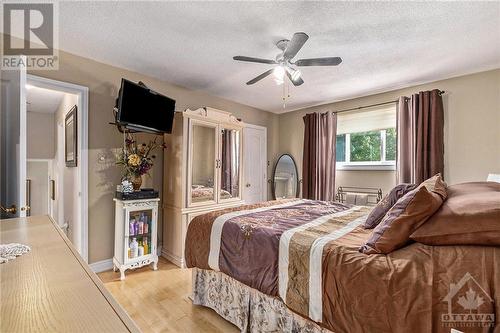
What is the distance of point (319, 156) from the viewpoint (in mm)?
4312

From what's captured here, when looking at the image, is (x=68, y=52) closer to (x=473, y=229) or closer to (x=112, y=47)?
(x=112, y=47)

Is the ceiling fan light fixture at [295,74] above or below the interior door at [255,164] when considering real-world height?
above

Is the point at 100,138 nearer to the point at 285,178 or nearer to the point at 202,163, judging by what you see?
the point at 202,163

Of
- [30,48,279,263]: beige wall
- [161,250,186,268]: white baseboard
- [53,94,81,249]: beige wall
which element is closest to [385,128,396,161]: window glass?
[161,250,186,268]: white baseboard

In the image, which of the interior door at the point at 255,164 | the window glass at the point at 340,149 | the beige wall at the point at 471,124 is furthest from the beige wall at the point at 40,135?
the beige wall at the point at 471,124

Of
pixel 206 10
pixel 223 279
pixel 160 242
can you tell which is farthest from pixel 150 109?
pixel 223 279

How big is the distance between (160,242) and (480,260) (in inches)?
131

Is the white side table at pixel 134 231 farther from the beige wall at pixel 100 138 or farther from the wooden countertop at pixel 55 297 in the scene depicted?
the wooden countertop at pixel 55 297

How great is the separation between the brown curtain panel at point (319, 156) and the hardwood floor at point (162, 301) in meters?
2.60

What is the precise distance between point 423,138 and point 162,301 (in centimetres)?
372

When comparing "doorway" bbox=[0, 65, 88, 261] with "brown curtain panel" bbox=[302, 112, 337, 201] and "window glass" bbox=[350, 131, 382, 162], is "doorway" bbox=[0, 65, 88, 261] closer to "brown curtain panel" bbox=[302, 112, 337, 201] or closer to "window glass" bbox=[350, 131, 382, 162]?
"brown curtain panel" bbox=[302, 112, 337, 201]

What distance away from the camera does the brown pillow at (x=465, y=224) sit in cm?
103

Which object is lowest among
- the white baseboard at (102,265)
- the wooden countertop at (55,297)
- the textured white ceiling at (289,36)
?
the white baseboard at (102,265)

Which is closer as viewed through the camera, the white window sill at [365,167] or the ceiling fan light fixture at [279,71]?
the ceiling fan light fixture at [279,71]
